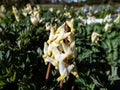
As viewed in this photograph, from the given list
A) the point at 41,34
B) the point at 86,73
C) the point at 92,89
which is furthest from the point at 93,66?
the point at 41,34

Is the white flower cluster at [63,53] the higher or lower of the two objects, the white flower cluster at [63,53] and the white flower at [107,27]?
the higher

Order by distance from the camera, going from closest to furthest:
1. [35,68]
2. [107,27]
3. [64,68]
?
[64,68] < [35,68] < [107,27]

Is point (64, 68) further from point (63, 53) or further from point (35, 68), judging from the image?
point (35, 68)

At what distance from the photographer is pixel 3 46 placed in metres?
2.82

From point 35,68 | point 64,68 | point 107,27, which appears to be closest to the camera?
point 64,68

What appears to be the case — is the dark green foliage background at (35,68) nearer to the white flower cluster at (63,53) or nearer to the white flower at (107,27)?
the white flower cluster at (63,53)

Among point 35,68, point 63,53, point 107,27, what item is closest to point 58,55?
point 63,53

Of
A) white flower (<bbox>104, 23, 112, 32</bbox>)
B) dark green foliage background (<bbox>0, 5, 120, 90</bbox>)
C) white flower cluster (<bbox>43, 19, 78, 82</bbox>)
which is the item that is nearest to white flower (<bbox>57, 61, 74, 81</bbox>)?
white flower cluster (<bbox>43, 19, 78, 82</bbox>)

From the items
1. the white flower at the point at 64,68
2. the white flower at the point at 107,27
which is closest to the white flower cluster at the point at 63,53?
the white flower at the point at 64,68

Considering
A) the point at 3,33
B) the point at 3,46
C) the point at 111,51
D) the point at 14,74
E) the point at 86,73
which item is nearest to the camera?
the point at 14,74

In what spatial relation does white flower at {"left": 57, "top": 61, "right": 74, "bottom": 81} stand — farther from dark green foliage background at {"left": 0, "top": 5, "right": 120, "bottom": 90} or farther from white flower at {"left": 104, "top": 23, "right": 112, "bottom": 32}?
white flower at {"left": 104, "top": 23, "right": 112, "bottom": 32}

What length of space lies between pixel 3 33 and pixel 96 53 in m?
0.85

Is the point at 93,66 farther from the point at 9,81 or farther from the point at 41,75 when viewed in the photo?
the point at 9,81

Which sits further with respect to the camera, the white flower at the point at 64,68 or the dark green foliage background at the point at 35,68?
the dark green foliage background at the point at 35,68
